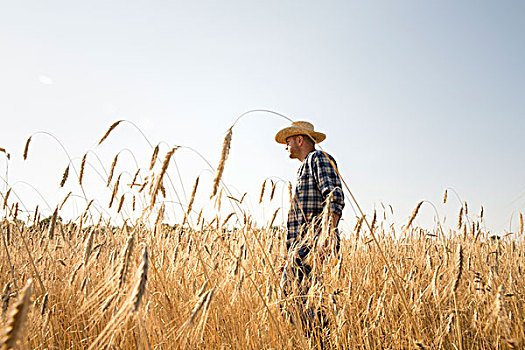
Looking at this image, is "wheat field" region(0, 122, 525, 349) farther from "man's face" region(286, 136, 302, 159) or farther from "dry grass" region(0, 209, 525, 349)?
"man's face" region(286, 136, 302, 159)

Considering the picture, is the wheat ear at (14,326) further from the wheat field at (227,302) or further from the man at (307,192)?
the man at (307,192)

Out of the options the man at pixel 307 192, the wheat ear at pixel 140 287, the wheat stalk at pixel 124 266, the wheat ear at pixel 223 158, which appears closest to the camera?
the wheat ear at pixel 140 287

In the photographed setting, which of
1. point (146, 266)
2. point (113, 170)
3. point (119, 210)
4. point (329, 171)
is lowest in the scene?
point (146, 266)

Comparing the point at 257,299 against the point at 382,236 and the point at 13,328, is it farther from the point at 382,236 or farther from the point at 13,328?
the point at 382,236

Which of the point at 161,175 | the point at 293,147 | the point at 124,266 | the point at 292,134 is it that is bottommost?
the point at 124,266

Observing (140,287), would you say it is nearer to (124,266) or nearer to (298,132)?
(124,266)

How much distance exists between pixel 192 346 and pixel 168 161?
0.73m

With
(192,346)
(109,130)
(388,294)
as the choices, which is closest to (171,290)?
(192,346)

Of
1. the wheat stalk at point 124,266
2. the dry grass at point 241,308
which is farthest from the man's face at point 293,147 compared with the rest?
the wheat stalk at point 124,266

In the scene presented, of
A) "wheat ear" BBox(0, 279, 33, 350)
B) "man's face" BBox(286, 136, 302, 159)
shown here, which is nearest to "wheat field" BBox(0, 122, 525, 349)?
"wheat ear" BBox(0, 279, 33, 350)

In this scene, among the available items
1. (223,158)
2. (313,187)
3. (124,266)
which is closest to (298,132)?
(313,187)

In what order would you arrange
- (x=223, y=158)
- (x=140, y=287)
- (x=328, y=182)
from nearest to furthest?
(x=140, y=287)
(x=223, y=158)
(x=328, y=182)

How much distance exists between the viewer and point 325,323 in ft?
7.89

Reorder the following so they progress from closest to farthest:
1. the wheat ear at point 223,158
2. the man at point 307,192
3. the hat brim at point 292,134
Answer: the wheat ear at point 223,158 → the man at point 307,192 → the hat brim at point 292,134
